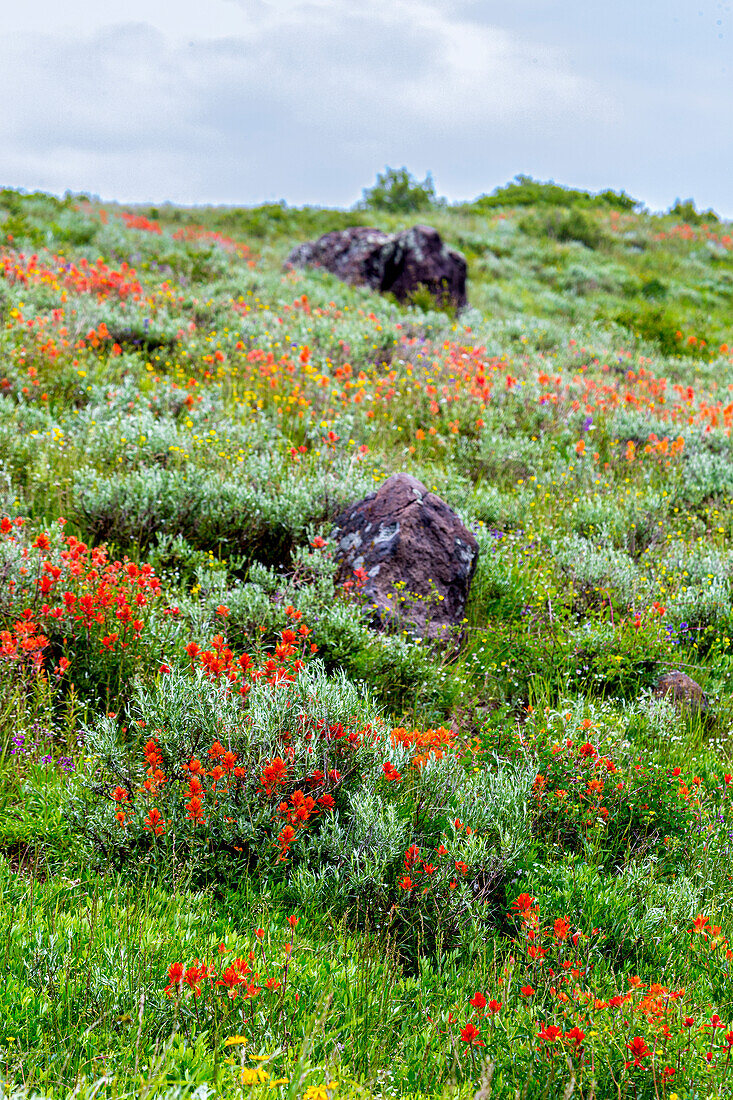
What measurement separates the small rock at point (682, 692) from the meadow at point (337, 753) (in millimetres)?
154

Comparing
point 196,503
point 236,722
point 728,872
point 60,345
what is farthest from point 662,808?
point 60,345

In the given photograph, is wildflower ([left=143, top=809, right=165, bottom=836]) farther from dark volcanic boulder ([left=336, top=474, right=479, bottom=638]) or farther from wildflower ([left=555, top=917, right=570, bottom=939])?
dark volcanic boulder ([left=336, top=474, right=479, bottom=638])

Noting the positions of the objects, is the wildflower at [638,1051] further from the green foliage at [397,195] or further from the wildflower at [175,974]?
the green foliage at [397,195]

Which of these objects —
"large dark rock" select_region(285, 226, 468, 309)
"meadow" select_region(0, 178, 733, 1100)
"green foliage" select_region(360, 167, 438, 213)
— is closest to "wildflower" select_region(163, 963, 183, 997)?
"meadow" select_region(0, 178, 733, 1100)

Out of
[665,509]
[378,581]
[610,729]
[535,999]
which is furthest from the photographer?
[665,509]

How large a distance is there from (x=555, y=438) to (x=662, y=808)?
18.6 feet

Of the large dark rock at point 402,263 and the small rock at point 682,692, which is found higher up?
the large dark rock at point 402,263

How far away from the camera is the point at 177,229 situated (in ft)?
69.6

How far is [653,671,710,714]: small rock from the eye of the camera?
443cm

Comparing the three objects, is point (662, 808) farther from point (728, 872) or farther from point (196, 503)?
point (196, 503)

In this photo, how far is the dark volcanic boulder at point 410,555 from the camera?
4.69 m

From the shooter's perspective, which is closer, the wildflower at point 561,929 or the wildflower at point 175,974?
the wildflower at point 175,974

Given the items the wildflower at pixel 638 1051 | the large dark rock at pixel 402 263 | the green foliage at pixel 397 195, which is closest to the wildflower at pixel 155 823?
the wildflower at pixel 638 1051

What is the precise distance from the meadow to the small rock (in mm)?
154
